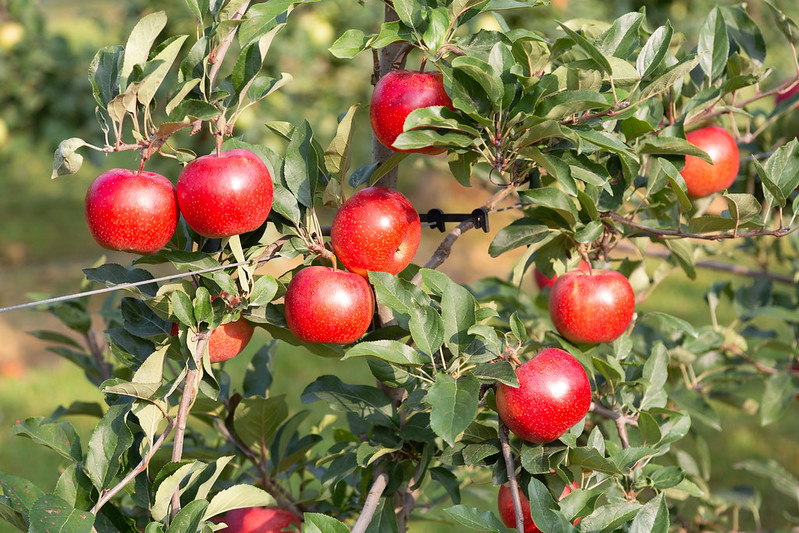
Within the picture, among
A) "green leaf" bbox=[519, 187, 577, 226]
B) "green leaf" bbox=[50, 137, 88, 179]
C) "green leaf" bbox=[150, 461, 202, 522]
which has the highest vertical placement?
"green leaf" bbox=[50, 137, 88, 179]

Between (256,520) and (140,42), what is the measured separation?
557 mm

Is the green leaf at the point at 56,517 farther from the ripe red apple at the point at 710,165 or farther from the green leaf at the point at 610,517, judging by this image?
the ripe red apple at the point at 710,165

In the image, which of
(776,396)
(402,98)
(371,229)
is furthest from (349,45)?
(776,396)

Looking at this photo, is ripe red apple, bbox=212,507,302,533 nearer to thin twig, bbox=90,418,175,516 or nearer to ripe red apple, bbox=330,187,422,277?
thin twig, bbox=90,418,175,516

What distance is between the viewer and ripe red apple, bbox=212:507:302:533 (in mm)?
921

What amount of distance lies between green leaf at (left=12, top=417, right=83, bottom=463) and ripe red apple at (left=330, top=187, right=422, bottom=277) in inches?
12.5

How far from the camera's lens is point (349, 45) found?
0.73 metres

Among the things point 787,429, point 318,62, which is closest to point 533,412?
point 787,429

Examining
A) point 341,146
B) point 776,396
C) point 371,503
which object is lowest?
point 776,396

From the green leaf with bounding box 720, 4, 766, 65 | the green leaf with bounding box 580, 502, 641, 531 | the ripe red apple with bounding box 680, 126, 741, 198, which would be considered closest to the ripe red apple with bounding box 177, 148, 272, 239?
the green leaf with bounding box 580, 502, 641, 531

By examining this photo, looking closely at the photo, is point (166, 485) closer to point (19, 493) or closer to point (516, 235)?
Answer: point (19, 493)

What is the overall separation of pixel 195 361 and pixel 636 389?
56cm

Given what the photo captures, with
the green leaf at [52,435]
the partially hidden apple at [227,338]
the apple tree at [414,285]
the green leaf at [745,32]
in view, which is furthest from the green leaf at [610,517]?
the green leaf at [745,32]

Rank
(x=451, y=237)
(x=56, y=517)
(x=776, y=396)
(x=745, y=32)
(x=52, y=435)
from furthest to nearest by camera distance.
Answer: (x=776, y=396) < (x=745, y=32) < (x=451, y=237) < (x=52, y=435) < (x=56, y=517)
